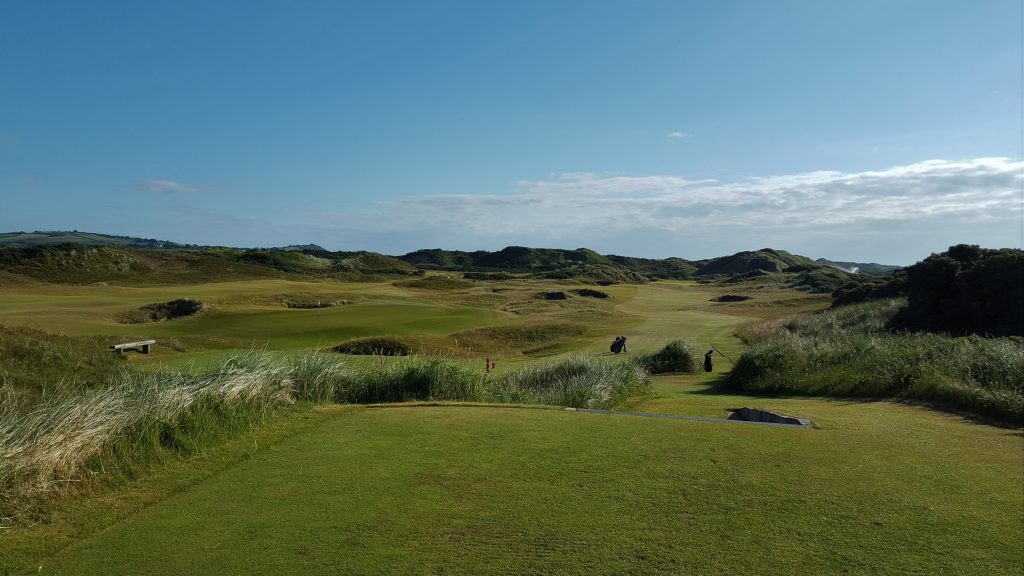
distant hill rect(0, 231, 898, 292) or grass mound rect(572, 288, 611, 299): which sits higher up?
distant hill rect(0, 231, 898, 292)

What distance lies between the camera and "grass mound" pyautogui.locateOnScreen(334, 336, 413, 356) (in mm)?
25984

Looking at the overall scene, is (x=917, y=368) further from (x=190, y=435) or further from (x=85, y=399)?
(x=85, y=399)

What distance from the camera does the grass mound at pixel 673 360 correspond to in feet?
80.7

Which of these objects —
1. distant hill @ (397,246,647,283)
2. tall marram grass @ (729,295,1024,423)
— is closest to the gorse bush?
tall marram grass @ (729,295,1024,423)

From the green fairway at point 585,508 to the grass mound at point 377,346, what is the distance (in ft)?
56.7

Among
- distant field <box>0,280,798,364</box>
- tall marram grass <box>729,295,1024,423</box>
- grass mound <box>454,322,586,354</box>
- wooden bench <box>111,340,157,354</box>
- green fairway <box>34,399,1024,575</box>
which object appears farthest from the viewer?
grass mound <box>454,322,586,354</box>

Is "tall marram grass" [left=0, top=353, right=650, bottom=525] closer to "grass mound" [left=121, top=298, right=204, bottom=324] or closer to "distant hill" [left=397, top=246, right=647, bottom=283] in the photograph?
"grass mound" [left=121, top=298, right=204, bottom=324]

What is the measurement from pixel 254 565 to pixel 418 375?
28.6 ft

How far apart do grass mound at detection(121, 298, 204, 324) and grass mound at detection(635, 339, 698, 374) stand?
22716 millimetres

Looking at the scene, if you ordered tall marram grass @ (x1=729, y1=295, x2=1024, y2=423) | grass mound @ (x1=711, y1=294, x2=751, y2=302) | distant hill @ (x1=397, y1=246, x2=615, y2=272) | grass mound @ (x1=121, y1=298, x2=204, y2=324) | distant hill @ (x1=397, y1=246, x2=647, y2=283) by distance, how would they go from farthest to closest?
distant hill @ (x1=397, y1=246, x2=615, y2=272)
distant hill @ (x1=397, y1=246, x2=647, y2=283)
grass mound @ (x1=711, y1=294, x2=751, y2=302)
grass mound @ (x1=121, y1=298, x2=204, y2=324)
tall marram grass @ (x1=729, y1=295, x2=1024, y2=423)

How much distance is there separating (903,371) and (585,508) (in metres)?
12.2

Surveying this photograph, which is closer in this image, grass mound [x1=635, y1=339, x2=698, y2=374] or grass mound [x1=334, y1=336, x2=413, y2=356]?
grass mound [x1=635, y1=339, x2=698, y2=374]

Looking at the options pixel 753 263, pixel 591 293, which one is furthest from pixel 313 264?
pixel 753 263

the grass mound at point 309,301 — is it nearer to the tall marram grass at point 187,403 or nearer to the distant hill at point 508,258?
the tall marram grass at point 187,403
